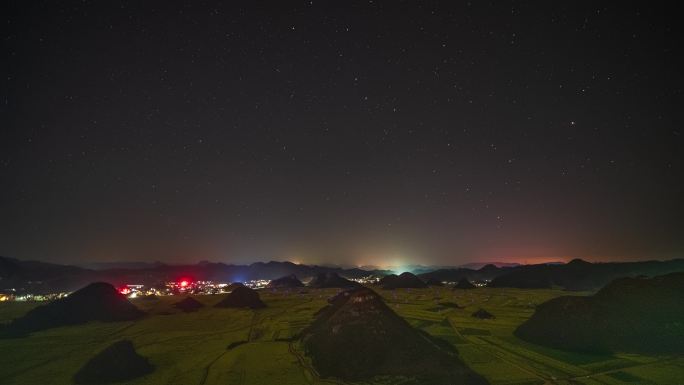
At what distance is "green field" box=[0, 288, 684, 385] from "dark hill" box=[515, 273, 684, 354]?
270cm

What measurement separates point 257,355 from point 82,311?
55500mm

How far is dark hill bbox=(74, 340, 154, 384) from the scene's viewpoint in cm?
3450

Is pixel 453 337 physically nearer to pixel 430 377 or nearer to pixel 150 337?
pixel 430 377

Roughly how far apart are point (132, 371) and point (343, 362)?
21138mm

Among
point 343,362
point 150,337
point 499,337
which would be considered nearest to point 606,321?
point 499,337

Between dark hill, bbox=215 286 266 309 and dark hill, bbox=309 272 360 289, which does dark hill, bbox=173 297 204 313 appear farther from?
dark hill, bbox=309 272 360 289

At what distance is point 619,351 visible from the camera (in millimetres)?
43875

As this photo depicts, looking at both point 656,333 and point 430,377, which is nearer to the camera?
point 430,377

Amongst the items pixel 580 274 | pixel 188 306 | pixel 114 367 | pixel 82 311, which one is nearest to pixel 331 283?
pixel 188 306

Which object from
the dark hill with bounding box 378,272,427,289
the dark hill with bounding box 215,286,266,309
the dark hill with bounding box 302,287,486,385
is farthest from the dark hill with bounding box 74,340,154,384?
the dark hill with bounding box 378,272,427,289

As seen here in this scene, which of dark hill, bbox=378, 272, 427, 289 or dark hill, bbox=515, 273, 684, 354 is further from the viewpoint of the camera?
dark hill, bbox=378, 272, 427, 289

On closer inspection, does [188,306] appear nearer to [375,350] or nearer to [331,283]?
[375,350]

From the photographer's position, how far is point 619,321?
159ft

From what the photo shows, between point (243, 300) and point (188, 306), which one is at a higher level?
point (243, 300)
